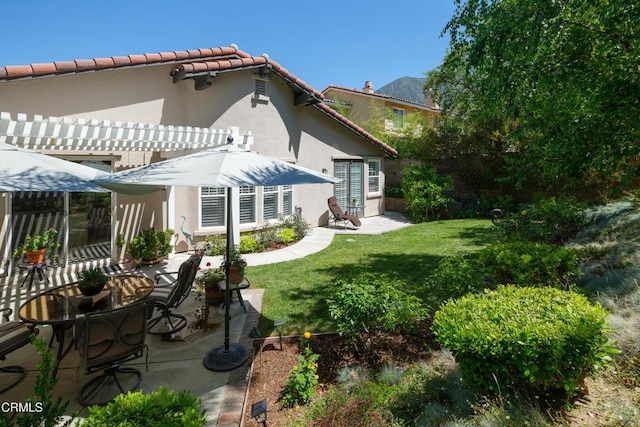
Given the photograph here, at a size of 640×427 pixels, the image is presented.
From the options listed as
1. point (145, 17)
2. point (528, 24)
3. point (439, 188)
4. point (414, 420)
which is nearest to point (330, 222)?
point (439, 188)

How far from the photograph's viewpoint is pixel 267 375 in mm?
4781

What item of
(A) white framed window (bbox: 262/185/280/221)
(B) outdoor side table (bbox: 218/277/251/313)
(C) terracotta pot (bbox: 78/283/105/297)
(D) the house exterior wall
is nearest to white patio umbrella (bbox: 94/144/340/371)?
(B) outdoor side table (bbox: 218/277/251/313)

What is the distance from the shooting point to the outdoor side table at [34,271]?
335 inches

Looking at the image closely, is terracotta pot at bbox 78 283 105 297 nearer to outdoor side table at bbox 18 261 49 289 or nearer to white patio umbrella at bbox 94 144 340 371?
white patio umbrella at bbox 94 144 340 371

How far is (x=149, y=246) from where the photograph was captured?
1041cm

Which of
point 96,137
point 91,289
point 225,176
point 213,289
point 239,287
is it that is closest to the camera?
point 225,176

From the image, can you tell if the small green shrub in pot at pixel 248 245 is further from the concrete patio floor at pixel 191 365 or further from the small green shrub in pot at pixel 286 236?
the concrete patio floor at pixel 191 365

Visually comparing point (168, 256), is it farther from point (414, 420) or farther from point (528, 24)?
point (528, 24)

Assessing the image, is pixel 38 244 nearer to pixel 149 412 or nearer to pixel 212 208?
pixel 212 208

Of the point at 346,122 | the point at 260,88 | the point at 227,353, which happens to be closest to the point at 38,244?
the point at 227,353

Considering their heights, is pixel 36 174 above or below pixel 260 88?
below

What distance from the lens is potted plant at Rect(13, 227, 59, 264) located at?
858 cm

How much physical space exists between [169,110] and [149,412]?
1096 centimetres

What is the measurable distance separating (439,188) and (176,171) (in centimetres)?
1578
